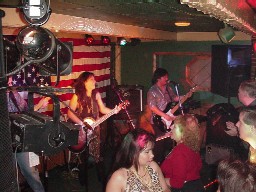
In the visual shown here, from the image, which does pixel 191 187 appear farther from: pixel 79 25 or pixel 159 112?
pixel 159 112

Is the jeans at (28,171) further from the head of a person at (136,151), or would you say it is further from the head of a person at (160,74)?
the head of a person at (160,74)

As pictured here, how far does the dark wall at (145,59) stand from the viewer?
316 inches

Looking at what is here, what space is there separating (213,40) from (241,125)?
524 cm

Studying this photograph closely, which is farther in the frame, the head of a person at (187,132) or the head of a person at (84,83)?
the head of a person at (84,83)

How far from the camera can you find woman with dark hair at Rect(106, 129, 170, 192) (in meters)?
2.56

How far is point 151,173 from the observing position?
2785mm

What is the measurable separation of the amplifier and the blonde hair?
1.69 metres

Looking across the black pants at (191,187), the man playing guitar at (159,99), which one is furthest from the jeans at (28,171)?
the man playing guitar at (159,99)

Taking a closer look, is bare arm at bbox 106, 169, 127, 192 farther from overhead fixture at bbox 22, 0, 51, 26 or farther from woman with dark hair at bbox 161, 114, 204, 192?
overhead fixture at bbox 22, 0, 51, 26

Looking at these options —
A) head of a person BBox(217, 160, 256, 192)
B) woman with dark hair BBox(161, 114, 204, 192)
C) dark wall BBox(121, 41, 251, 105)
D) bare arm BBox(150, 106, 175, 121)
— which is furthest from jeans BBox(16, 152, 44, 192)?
dark wall BBox(121, 41, 251, 105)

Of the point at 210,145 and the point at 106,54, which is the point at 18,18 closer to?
the point at 210,145

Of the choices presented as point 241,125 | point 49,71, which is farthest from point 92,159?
point 49,71

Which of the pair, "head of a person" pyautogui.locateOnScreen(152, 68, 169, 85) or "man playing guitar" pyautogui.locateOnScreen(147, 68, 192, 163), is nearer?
"man playing guitar" pyautogui.locateOnScreen(147, 68, 192, 163)

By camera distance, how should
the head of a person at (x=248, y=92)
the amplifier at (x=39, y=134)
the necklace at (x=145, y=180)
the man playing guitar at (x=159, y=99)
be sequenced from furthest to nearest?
1. the man playing guitar at (x=159, y=99)
2. the head of a person at (x=248, y=92)
3. the necklace at (x=145, y=180)
4. the amplifier at (x=39, y=134)
